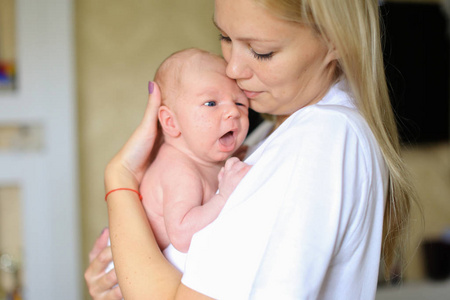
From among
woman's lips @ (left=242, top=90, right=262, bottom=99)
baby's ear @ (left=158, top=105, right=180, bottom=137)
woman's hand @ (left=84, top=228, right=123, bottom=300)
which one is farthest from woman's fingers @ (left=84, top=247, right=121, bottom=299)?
woman's lips @ (left=242, top=90, right=262, bottom=99)

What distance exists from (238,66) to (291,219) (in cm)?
33

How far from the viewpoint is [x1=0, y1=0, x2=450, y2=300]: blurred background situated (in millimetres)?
2682

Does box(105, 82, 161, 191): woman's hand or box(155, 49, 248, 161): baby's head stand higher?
box(155, 49, 248, 161): baby's head

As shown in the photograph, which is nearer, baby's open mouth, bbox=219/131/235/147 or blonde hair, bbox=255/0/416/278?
blonde hair, bbox=255/0/416/278

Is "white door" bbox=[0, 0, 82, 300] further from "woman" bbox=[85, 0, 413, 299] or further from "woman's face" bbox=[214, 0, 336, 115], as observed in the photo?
"woman's face" bbox=[214, 0, 336, 115]

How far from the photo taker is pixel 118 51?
2.83m

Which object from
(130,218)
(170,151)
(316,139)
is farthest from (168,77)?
(316,139)

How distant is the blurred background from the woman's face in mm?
2000

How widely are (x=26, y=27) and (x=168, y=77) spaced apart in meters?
1.96

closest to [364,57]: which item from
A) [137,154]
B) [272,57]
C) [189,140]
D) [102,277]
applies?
[272,57]

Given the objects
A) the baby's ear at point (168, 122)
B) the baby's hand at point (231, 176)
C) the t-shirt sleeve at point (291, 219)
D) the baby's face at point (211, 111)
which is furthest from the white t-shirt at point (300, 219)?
the baby's ear at point (168, 122)

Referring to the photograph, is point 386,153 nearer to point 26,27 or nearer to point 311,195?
point 311,195

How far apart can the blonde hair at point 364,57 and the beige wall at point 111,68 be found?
207cm

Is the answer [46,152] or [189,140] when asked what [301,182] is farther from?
[46,152]
